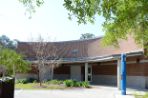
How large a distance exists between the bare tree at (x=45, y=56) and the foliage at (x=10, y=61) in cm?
184

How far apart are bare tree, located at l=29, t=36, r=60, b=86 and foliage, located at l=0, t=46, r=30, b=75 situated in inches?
72.5

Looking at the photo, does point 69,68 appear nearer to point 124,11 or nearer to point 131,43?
point 131,43

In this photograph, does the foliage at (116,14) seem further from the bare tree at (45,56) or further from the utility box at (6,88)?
the bare tree at (45,56)

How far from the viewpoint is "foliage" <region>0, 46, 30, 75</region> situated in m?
31.0

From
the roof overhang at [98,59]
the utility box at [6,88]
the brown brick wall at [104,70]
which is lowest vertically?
the utility box at [6,88]

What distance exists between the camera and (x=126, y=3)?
38.9 ft

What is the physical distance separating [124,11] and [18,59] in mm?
22346

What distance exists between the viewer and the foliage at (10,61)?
31.0 meters

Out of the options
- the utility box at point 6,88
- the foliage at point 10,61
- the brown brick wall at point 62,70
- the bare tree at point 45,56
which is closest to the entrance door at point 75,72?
the brown brick wall at point 62,70

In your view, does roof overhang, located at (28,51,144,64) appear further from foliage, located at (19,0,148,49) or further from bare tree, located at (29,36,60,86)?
foliage, located at (19,0,148,49)

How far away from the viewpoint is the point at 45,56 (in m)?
37.8

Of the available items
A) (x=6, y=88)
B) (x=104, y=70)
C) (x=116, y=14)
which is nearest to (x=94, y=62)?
(x=104, y=70)

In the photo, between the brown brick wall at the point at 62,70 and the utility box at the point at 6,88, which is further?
the brown brick wall at the point at 62,70

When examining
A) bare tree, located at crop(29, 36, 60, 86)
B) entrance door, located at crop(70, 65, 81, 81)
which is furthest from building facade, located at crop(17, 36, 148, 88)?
bare tree, located at crop(29, 36, 60, 86)
